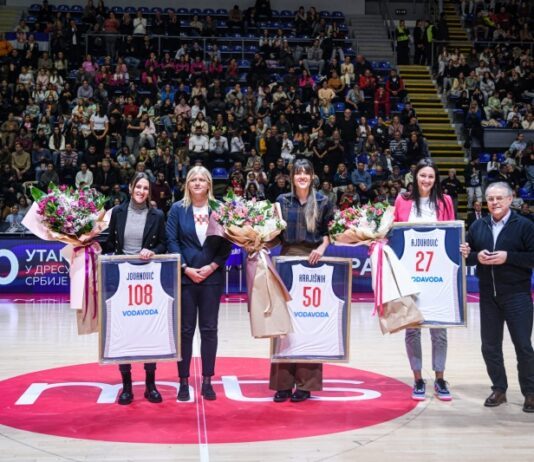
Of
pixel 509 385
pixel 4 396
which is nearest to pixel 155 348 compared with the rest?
pixel 4 396

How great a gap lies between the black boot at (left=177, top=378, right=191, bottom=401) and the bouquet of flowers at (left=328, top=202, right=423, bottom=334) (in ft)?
5.22

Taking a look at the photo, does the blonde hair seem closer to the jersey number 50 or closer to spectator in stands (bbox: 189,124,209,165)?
the jersey number 50

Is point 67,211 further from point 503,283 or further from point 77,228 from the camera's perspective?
point 503,283

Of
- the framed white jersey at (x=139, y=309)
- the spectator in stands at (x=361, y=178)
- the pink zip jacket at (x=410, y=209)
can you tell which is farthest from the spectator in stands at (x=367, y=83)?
the framed white jersey at (x=139, y=309)

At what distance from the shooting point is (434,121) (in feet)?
67.9

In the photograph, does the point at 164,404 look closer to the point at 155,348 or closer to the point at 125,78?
the point at 155,348

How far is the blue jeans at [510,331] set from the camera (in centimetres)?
609

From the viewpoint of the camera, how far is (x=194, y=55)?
20.3 meters

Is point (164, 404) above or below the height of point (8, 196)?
below

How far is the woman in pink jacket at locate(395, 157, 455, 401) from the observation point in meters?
6.32

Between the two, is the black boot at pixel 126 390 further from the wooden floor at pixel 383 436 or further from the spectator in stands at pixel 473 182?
the spectator in stands at pixel 473 182

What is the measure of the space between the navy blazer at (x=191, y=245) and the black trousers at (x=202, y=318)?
0.23 feet

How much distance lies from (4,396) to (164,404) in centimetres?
134

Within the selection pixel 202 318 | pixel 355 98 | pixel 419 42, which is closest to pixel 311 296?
pixel 202 318
